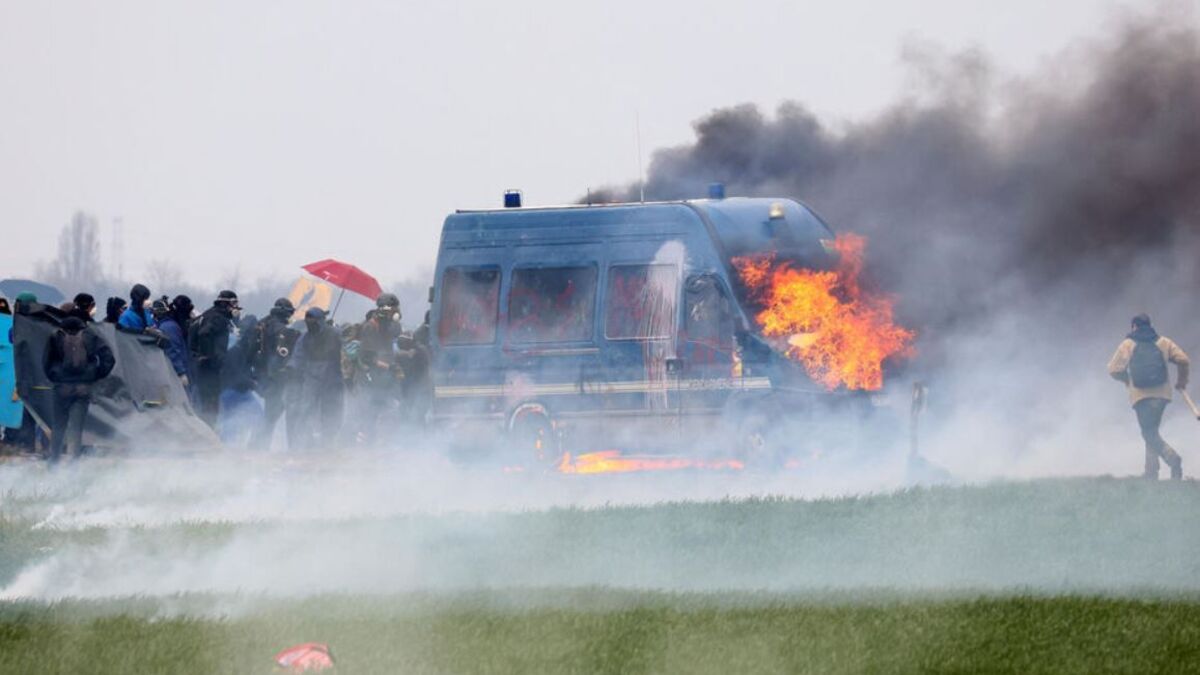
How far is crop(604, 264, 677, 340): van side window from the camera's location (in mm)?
22812

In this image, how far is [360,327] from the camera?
28812 mm

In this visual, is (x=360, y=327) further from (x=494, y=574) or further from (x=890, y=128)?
(x=494, y=574)

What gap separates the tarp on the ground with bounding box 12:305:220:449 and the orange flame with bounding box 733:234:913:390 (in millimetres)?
6969

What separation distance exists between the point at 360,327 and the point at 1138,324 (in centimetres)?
1067

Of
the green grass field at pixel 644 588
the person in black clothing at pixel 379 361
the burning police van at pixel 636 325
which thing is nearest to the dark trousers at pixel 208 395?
the person in black clothing at pixel 379 361

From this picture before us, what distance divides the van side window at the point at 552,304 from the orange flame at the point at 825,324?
1763mm

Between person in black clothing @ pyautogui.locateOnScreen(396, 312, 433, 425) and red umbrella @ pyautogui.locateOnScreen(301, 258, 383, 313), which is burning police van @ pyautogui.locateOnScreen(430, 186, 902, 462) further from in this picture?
red umbrella @ pyautogui.locateOnScreen(301, 258, 383, 313)

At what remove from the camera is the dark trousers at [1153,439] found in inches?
907

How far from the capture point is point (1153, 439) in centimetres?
2333

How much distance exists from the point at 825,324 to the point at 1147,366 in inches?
151

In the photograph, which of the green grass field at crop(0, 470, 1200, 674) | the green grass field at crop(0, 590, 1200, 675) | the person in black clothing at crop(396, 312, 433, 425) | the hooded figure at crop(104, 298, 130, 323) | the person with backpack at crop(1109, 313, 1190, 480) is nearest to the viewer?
the green grass field at crop(0, 590, 1200, 675)

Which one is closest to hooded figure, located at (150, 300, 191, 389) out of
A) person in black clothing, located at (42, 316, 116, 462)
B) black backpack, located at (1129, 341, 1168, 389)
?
person in black clothing, located at (42, 316, 116, 462)

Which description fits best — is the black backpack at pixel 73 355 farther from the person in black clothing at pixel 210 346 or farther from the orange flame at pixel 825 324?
the orange flame at pixel 825 324

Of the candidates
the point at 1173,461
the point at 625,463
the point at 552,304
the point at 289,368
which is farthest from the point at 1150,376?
the point at 289,368
